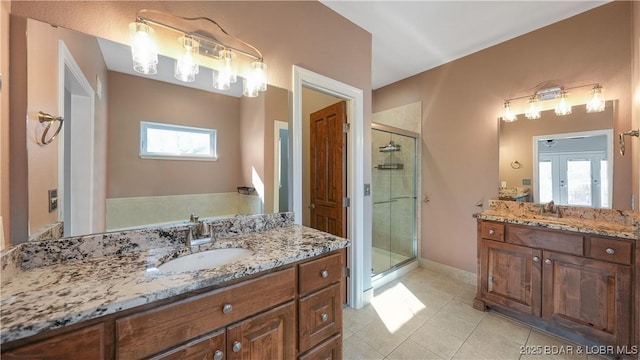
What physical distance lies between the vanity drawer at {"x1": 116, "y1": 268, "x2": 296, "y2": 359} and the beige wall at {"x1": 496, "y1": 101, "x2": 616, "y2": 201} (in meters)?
2.56

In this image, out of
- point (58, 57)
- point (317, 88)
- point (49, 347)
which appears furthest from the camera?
point (317, 88)

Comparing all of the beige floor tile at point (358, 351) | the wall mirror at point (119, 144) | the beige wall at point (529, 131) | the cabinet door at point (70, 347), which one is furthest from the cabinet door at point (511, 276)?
the cabinet door at point (70, 347)

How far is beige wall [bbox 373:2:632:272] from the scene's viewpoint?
1.95 metres

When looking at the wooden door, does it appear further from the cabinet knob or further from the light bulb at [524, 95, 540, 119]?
the light bulb at [524, 95, 540, 119]

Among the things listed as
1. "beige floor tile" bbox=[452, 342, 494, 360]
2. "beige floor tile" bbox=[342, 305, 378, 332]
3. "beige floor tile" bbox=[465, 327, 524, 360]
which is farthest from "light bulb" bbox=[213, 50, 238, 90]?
"beige floor tile" bbox=[465, 327, 524, 360]

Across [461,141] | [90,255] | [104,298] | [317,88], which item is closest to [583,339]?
[461,141]

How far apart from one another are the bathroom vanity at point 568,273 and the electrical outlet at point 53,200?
2896mm

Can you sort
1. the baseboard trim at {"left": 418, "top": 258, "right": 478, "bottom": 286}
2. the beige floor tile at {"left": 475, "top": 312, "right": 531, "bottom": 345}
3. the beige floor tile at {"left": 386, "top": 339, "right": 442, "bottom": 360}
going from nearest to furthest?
the beige floor tile at {"left": 386, "top": 339, "right": 442, "bottom": 360}
the beige floor tile at {"left": 475, "top": 312, "right": 531, "bottom": 345}
the baseboard trim at {"left": 418, "top": 258, "right": 478, "bottom": 286}

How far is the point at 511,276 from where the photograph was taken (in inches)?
80.1

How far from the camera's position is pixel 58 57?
1049 mm

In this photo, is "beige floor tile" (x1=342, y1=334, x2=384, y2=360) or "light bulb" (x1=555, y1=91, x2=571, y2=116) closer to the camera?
"beige floor tile" (x1=342, y1=334, x2=384, y2=360)

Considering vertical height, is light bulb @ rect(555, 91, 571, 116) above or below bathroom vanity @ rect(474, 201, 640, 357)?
above

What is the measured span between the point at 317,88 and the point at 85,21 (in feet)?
4.63

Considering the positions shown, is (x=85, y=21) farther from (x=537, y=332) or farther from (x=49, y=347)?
(x=537, y=332)
